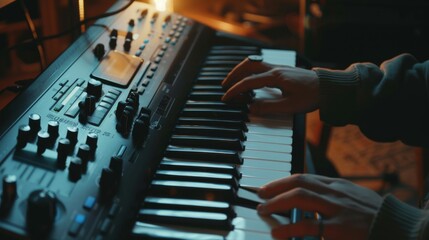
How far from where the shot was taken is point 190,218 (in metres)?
0.84

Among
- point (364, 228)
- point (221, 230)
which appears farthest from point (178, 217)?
point (364, 228)

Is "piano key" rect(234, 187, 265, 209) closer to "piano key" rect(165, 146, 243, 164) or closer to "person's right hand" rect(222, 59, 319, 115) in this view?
"piano key" rect(165, 146, 243, 164)

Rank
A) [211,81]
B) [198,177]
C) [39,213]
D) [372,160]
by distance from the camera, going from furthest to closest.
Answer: [372,160], [211,81], [198,177], [39,213]

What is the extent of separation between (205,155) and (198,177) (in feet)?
0.26

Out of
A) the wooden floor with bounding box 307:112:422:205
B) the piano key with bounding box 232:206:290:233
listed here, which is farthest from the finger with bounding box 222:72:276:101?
the wooden floor with bounding box 307:112:422:205

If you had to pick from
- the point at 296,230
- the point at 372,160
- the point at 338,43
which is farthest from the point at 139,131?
the point at 372,160

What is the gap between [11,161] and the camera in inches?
32.0

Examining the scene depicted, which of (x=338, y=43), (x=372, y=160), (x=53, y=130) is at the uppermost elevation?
(x=53, y=130)

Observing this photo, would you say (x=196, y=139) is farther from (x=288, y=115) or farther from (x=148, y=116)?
(x=288, y=115)

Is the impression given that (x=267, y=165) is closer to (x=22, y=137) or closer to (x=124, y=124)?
(x=124, y=124)

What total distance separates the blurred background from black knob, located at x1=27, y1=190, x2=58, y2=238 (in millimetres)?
411

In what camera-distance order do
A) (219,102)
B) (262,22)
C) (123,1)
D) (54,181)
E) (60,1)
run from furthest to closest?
(262,22) < (60,1) < (123,1) < (219,102) < (54,181)

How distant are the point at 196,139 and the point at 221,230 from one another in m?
0.25

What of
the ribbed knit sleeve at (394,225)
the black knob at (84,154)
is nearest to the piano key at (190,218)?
the black knob at (84,154)
